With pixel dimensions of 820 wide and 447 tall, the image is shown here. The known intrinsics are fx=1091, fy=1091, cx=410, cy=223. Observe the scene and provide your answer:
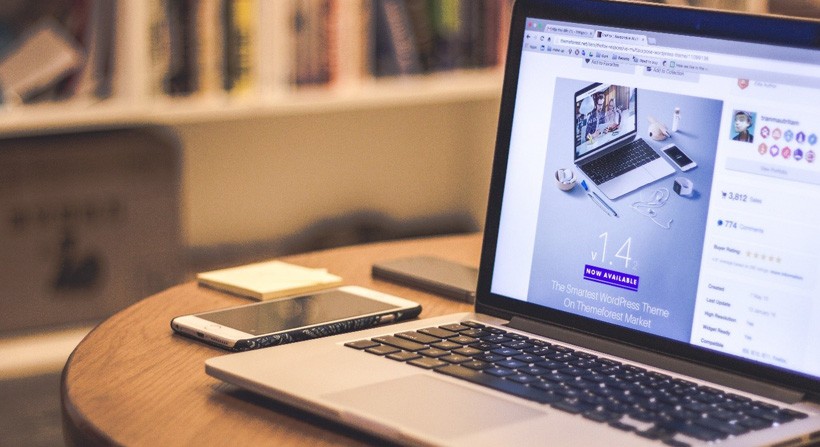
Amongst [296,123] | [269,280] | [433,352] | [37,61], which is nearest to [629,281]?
[433,352]

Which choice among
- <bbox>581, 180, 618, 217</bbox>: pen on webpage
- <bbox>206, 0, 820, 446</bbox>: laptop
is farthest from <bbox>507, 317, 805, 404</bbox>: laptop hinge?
<bbox>581, 180, 618, 217</bbox>: pen on webpage

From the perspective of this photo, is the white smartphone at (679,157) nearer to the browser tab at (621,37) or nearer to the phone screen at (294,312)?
the browser tab at (621,37)

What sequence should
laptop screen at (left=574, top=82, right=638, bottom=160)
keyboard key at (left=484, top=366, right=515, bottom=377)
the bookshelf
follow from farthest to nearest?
1. the bookshelf
2. laptop screen at (left=574, top=82, right=638, bottom=160)
3. keyboard key at (left=484, top=366, right=515, bottom=377)

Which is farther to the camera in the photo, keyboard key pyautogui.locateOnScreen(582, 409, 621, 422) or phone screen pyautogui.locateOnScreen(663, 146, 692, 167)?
phone screen pyautogui.locateOnScreen(663, 146, 692, 167)

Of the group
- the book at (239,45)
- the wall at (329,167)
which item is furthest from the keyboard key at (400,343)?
the wall at (329,167)

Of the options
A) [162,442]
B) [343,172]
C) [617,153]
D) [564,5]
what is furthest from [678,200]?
[343,172]

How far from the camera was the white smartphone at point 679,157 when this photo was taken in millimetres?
859

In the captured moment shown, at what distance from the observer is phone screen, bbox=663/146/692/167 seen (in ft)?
2.83

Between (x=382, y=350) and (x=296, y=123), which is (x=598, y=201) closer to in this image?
(x=382, y=350)

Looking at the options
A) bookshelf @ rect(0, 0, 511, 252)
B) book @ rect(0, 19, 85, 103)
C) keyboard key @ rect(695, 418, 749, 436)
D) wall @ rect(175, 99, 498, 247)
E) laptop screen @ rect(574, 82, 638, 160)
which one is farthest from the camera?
wall @ rect(175, 99, 498, 247)

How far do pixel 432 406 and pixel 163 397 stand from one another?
21cm

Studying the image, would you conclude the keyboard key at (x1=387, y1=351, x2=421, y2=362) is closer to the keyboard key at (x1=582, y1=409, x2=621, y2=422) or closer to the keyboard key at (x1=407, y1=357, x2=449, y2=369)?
the keyboard key at (x1=407, y1=357, x2=449, y2=369)

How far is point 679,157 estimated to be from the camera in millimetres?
866

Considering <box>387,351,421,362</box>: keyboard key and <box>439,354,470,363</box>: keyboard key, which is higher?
<box>439,354,470,363</box>: keyboard key
